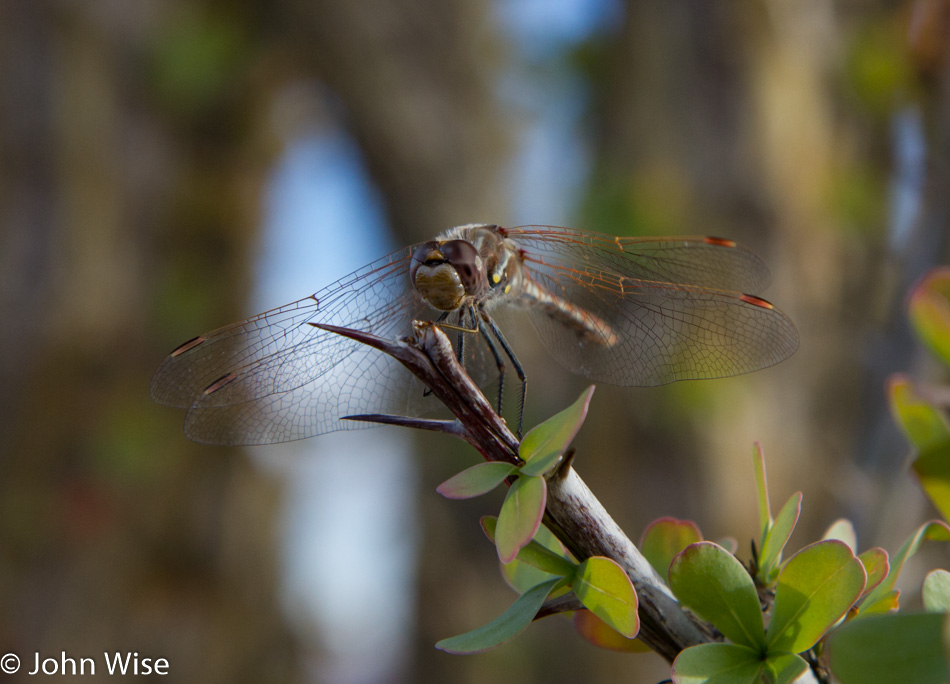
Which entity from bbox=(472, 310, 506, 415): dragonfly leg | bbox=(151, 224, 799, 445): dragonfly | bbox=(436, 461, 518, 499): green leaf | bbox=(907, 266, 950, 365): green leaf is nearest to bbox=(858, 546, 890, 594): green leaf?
bbox=(907, 266, 950, 365): green leaf

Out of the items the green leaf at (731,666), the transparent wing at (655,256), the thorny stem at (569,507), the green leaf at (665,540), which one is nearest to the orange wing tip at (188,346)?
the transparent wing at (655,256)

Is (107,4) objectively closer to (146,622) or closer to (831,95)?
(146,622)

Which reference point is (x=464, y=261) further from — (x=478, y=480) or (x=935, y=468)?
(x=935, y=468)

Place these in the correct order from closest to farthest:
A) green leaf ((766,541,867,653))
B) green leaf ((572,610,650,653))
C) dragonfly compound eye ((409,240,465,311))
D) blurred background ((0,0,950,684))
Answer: green leaf ((766,541,867,653))
green leaf ((572,610,650,653))
dragonfly compound eye ((409,240,465,311))
blurred background ((0,0,950,684))

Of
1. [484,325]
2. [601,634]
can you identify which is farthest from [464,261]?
[601,634]

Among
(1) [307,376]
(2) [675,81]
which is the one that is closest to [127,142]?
(2) [675,81]

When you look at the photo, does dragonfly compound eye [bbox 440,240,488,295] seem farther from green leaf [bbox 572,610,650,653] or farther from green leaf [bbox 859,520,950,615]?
green leaf [bbox 859,520,950,615]
